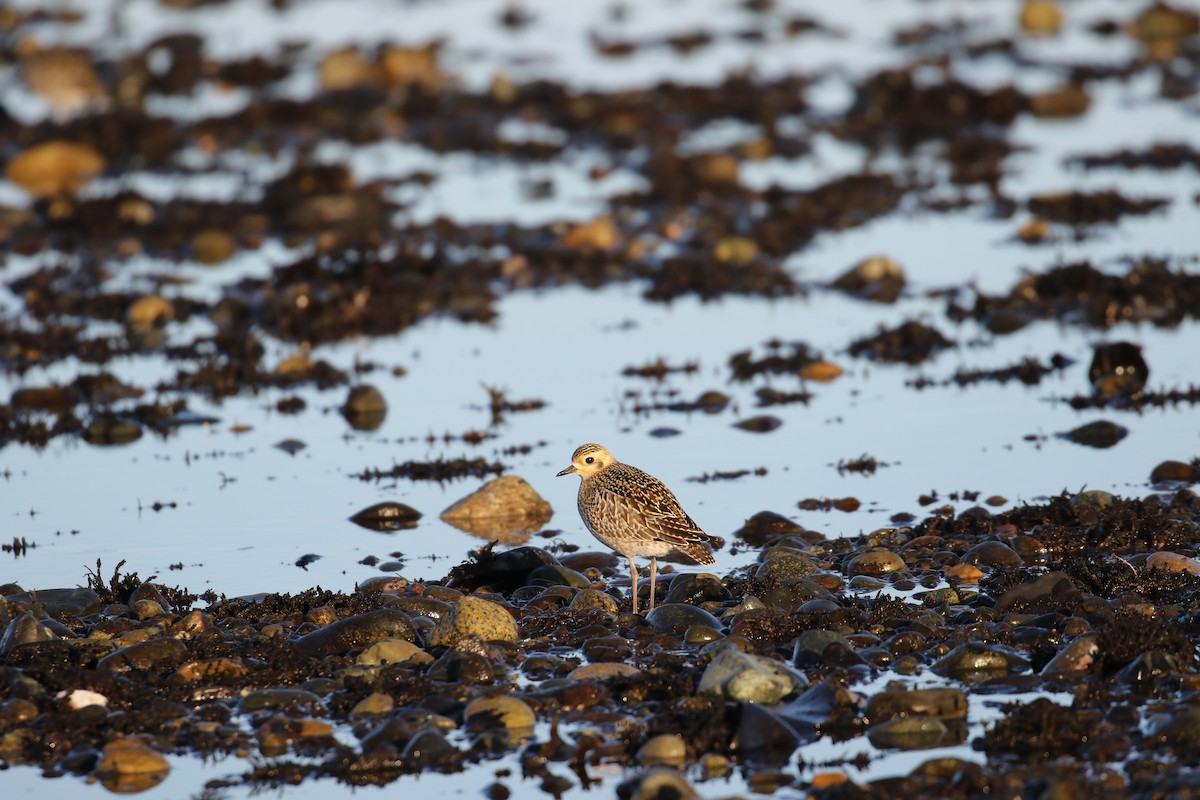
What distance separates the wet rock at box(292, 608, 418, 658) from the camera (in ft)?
29.9

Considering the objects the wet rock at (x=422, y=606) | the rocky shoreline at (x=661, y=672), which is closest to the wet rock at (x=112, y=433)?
the rocky shoreline at (x=661, y=672)

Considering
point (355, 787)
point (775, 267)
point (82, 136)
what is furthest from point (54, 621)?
point (82, 136)

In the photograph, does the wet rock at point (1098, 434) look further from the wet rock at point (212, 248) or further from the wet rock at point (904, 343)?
the wet rock at point (212, 248)

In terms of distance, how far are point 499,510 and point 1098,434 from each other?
17.4 ft

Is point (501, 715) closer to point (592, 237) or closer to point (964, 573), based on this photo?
point (964, 573)

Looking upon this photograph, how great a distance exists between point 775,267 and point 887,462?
287 inches

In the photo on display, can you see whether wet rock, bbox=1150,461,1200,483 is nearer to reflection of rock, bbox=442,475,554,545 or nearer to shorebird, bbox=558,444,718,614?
shorebird, bbox=558,444,718,614

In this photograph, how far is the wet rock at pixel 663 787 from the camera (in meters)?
6.92

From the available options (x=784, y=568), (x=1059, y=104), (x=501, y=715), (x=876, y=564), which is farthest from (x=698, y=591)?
(x=1059, y=104)

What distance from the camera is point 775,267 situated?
2019cm

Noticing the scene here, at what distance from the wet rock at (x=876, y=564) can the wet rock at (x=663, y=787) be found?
361cm

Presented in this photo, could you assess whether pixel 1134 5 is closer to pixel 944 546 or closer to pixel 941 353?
pixel 941 353

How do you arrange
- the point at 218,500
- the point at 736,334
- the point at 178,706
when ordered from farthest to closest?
the point at 736,334 → the point at 218,500 → the point at 178,706

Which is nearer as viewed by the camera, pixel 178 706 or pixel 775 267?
pixel 178 706
